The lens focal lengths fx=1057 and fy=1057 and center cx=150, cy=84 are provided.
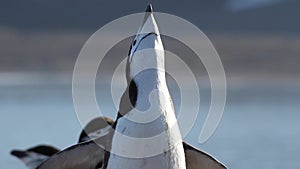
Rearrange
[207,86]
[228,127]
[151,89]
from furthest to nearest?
1. [207,86]
2. [228,127]
3. [151,89]

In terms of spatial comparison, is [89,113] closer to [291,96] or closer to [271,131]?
[271,131]

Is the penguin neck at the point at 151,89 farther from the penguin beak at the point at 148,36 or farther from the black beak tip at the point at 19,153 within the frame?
the black beak tip at the point at 19,153

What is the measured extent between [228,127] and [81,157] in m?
4.40

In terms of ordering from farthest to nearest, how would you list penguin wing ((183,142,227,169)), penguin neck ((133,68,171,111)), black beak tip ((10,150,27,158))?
black beak tip ((10,150,27,158)), penguin wing ((183,142,227,169)), penguin neck ((133,68,171,111))

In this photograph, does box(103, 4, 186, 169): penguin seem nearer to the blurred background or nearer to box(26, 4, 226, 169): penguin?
box(26, 4, 226, 169): penguin

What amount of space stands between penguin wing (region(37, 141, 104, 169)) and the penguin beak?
651 mm

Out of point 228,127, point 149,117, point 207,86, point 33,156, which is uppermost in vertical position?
point 207,86

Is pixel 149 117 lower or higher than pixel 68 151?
lower

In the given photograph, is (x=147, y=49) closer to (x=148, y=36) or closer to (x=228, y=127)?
(x=148, y=36)

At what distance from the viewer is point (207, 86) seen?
13367 mm

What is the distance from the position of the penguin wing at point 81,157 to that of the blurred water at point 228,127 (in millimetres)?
2256

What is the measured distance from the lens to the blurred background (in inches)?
295

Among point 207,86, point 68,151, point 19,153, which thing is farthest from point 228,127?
point 207,86

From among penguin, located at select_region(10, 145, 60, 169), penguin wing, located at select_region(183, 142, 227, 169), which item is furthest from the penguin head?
penguin, located at select_region(10, 145, 60, 169)
